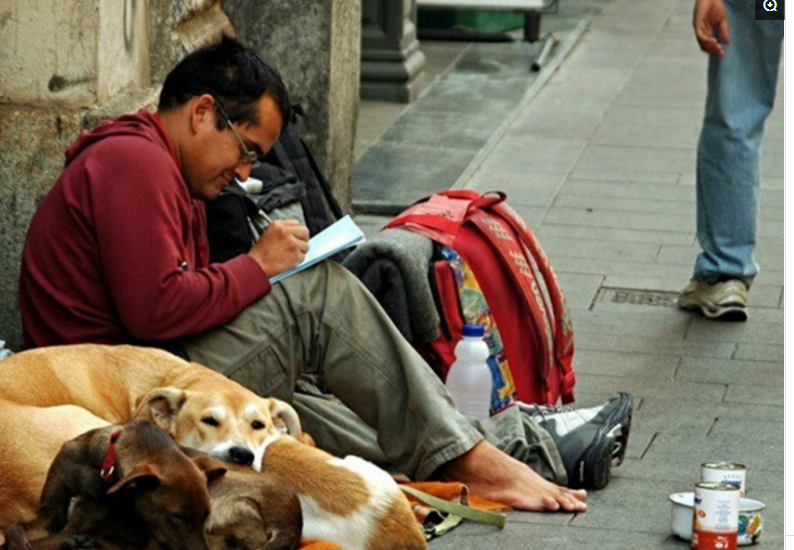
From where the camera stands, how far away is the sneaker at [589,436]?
529 centimetres

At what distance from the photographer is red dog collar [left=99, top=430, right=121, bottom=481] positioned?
424 cm

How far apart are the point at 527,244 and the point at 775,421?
2.99 feet

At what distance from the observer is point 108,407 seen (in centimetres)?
479

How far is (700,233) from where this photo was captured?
24.0 ft

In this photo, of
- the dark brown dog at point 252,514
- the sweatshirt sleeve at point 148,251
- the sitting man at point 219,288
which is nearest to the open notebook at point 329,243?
the sitting man at point 219,288

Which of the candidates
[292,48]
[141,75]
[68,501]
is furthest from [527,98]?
[68,501]

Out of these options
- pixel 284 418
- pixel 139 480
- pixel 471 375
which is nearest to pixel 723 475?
pixel 471 375

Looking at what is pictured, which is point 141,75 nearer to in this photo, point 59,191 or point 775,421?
point 59,191

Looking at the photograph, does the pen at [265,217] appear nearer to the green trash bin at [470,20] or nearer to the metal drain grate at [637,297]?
the metal drain grate at [637,297]

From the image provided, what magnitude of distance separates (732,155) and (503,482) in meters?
2.45

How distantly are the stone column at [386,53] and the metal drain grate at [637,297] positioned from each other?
332 cm

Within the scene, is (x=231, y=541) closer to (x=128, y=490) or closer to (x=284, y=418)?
(x=128, y=490)

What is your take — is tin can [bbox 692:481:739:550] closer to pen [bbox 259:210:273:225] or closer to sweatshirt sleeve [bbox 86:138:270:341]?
sweatshirt sleeve [bbox 86:138:270:341]

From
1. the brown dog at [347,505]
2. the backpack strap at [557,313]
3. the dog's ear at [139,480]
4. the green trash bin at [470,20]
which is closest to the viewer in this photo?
the dog's ear at [139,480]
